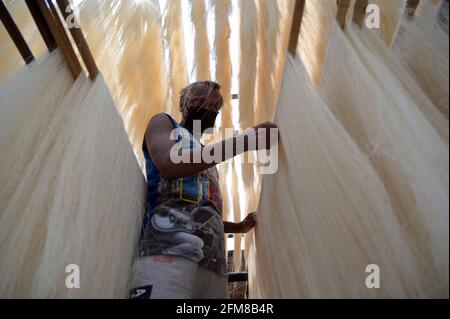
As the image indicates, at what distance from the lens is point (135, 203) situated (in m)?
0.85

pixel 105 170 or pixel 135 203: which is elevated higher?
pixel 105 170

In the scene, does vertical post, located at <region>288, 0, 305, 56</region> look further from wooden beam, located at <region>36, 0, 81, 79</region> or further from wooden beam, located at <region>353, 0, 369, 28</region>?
wooden beam, located at <region>36, 0, 81, 79</region>

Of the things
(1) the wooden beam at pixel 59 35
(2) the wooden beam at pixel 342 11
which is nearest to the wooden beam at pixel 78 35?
(1) the wooden beam at pixel 59 35

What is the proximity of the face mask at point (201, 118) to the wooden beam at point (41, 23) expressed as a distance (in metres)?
0.42

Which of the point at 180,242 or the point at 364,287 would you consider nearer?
the point at 364,287

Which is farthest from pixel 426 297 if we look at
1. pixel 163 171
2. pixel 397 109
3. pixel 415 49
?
pixel 163 171

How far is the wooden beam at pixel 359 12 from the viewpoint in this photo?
68cm

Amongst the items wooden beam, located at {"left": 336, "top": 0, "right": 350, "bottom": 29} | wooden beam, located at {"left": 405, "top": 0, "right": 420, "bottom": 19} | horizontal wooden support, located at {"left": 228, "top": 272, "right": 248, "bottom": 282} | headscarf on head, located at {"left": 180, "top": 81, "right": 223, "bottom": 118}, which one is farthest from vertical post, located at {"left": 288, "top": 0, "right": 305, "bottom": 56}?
horizontal wooden support, located at {"left": 228, "top": 272, "right": 248, "bottom": 282}

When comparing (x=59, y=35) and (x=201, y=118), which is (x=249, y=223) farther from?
(x=59, y=35)

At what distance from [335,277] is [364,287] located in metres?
0.06

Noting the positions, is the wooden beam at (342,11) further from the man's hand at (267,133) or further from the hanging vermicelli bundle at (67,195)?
the hanging vermicelli bundle at (67,195)

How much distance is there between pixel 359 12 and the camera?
2.26 feet

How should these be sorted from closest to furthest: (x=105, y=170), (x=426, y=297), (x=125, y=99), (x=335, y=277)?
(x=426, y=297), (x=335, y=277), (x=105, y=170), (x=125, y=99)

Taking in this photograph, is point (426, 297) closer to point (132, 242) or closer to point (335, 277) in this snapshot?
point (335, 277)
